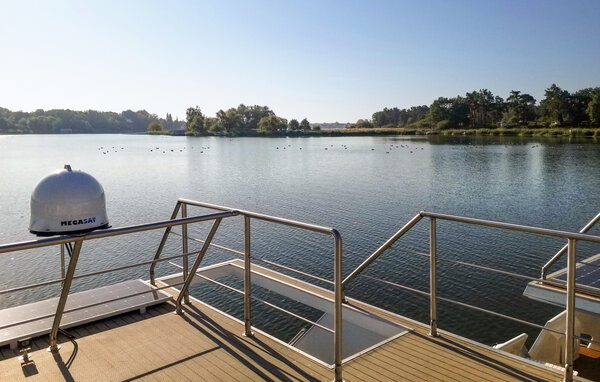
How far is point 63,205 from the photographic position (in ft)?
12.2

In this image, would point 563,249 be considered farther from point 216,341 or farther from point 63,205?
point 63,205

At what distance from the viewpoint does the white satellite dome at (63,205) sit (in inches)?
145

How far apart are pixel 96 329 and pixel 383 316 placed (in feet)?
8.66

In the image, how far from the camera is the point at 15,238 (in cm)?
1491

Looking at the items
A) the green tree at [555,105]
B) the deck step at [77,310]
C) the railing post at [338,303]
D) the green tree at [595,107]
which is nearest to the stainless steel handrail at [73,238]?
the deck step at [77,310]

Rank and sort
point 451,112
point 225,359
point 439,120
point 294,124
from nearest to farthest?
point 225,359
point 451,112
point 439,120
point 294,124

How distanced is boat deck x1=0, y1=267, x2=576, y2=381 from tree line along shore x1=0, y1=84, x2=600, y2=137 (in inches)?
3177

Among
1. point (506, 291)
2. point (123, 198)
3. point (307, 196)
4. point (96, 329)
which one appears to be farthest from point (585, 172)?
point (96, 329)

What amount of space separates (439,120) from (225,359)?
115 meters

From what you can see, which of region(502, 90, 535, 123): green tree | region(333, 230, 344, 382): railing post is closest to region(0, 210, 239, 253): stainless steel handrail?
region(333, 230, 344, 382): railing post

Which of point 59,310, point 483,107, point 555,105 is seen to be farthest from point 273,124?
point 59,310

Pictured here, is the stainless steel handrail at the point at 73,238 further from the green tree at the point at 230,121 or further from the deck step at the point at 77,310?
the green tree at the point at 230,121

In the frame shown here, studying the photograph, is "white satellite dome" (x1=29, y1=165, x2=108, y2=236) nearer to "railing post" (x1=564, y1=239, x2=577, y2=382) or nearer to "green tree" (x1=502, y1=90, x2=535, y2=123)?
"railing post" (x1=564, y1=239, x2=577, y2=382)

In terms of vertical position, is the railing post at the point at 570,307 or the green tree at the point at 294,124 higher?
the green tree at the point at 294,124
